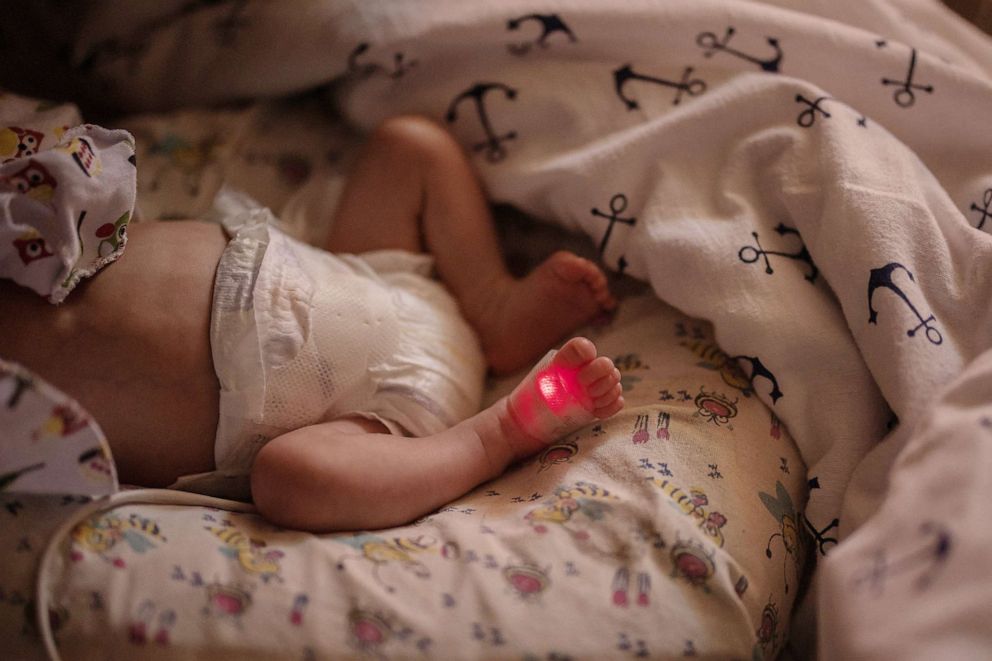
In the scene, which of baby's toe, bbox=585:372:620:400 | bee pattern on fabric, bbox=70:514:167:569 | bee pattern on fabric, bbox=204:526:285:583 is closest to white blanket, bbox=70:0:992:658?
baby's toe, bbox=585:372:620:400

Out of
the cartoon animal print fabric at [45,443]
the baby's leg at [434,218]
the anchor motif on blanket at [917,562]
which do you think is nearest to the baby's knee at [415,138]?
the baby's leg at [434,218]

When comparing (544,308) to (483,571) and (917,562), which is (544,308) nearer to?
(483,571)

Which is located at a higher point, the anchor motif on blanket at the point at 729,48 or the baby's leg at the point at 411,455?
the anchor motif on blanket at the point at 729,48

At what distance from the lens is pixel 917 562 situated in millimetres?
586

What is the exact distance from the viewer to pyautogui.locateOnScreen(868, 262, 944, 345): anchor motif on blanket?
768 mm

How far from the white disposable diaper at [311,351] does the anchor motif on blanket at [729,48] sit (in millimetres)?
452

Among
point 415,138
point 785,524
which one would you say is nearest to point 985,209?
point 785,524

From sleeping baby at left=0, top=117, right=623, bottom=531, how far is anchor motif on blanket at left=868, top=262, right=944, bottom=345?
0.81 ft

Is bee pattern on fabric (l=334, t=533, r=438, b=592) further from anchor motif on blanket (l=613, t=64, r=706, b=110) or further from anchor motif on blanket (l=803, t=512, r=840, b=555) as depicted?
anchor motif on blanket (l=613, t=64, r=706, b=110)

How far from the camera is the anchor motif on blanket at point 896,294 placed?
768 mm

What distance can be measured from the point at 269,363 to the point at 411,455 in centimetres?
17

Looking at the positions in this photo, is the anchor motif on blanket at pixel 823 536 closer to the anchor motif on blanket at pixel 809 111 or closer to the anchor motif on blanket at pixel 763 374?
the anchor motif on blanket at pixel 763 374

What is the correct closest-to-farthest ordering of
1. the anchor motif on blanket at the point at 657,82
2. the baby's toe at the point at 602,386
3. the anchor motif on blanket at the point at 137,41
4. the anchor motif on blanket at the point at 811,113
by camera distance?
the baby's toe at the point at 602,386 → the anchor motif on blanket at the point at 811,113 → the anchor motif on blanket at the point at 657,82 → the anchor motif on blanket at the point at 137,41

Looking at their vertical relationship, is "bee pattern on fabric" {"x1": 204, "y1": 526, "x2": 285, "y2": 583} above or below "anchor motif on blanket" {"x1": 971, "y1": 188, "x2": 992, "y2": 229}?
below
